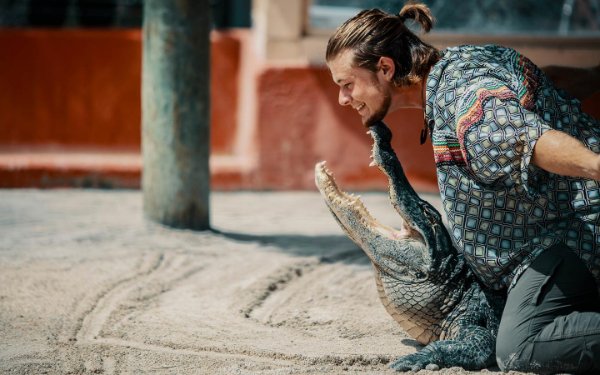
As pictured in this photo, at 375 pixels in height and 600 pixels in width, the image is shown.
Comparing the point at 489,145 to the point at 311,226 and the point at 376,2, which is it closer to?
the point at 311,226

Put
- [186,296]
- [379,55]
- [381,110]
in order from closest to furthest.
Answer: [379,55] → [381,110] → [186,296]

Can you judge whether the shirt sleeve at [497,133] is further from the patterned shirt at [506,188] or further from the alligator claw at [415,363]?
the alligator claw at [415,363]

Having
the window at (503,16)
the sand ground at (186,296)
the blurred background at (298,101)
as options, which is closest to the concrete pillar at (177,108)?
the sand ground at (186,296)

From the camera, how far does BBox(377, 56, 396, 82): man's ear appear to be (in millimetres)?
3088

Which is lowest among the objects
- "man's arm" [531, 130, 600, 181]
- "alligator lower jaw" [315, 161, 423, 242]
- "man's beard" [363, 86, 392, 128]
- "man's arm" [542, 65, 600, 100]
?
"alligator lower jaw" [315, 161, 423, 242]

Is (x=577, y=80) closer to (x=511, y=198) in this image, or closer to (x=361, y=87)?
(x=511, y=198)

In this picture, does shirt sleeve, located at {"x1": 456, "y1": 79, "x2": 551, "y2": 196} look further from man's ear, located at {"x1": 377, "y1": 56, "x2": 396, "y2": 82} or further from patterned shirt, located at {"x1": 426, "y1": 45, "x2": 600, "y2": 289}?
man's ear, located at {"x1": 377, "y1": 56, "x2": 396, "y2": 82}

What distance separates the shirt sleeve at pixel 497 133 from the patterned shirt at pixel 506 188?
22 mm

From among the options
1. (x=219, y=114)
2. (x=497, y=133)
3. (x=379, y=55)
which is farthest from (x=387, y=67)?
(x=219, y=114)

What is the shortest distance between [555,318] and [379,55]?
1.09 m

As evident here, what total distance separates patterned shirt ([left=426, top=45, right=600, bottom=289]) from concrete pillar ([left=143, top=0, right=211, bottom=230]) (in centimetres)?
267

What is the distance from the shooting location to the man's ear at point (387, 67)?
10.1 feet

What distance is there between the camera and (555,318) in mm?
3078

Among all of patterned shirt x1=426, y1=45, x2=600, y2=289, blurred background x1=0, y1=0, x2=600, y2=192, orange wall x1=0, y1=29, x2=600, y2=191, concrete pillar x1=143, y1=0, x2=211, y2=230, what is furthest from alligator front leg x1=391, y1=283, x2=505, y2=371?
orange wall x1=0, y1=29, x2=600, y2=191
